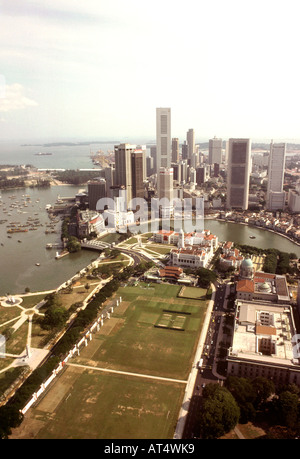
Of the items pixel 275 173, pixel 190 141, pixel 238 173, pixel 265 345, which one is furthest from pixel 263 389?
pixel 190 141

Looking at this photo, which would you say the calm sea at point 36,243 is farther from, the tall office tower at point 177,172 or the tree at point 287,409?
the tall office tower at point 177,172

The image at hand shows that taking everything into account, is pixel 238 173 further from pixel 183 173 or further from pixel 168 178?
pixel 183 173

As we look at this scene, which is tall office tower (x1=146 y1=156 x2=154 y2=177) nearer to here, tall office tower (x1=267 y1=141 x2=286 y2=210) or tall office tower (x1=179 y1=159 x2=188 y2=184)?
tall office tower (x1=179 y1=159 x2=188 y2=184)

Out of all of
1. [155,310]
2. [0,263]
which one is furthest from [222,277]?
[0,263]

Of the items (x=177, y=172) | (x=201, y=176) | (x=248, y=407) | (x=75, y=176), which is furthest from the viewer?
(x=75, y=176)

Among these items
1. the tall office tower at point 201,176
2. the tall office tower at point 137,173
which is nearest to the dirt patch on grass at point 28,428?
the tall office tower at point 137,173

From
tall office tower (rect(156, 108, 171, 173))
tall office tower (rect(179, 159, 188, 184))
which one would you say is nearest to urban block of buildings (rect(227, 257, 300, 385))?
tall office tower (rect(156, 108, 171, 173))

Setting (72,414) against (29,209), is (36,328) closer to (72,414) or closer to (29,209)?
(72,414)
